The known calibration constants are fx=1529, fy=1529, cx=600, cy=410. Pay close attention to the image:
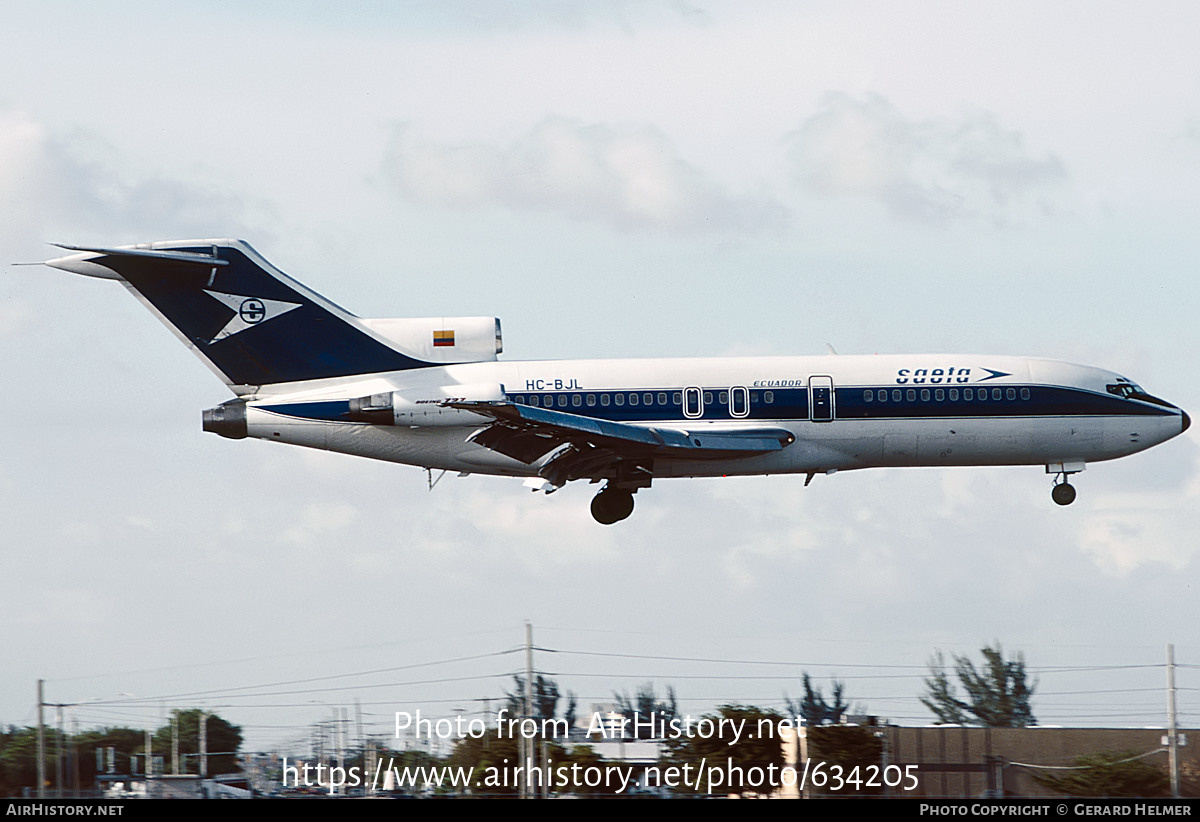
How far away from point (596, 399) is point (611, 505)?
125 inches

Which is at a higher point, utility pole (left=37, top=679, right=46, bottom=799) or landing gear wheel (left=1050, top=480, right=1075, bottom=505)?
landing gear wheel (left=1050, top=480, right=1075, bottom=505)

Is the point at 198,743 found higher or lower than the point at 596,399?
lower

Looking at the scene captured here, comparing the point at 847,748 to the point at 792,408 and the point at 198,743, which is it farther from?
the point at 198,743

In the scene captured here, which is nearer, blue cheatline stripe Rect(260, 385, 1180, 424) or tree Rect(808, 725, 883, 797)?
tree Rect(808, 725, 883, 797)

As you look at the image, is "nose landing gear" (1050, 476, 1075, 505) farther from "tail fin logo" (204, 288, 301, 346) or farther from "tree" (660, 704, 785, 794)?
"tail fin logo" (204, 288, 301, 346)

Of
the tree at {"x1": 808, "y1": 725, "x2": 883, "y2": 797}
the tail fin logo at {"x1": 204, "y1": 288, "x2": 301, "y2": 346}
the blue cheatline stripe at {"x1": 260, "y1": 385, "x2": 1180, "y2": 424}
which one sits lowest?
the tree at {"x1": 808, "y1": 725, "x2": 883, "y2": 797}

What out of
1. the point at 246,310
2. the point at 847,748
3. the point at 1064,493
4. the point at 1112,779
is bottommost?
the point at 1112,779

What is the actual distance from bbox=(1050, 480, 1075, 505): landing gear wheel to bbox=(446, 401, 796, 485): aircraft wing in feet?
22.8

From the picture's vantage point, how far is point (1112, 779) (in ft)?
100

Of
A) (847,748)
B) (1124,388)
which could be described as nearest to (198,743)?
(847,748)

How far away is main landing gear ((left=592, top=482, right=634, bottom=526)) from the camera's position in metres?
36.2

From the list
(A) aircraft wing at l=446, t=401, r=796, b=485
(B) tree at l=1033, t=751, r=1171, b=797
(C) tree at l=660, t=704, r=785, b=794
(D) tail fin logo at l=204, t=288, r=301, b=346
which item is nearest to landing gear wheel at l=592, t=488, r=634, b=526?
(A) aircraft wing at l=446, t=401, r=796, b=485

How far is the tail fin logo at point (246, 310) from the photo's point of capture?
3631cm

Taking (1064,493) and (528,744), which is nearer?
(528,744)
